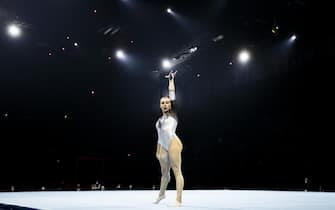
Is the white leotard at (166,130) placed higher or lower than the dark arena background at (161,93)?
lower

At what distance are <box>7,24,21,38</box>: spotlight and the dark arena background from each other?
1.4 inches

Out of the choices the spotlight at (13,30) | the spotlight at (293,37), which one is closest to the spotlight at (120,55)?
the spotlight at (13,30)

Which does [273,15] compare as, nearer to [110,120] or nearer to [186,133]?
[186,133]

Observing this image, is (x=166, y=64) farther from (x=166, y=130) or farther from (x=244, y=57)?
(x=166, y=130)

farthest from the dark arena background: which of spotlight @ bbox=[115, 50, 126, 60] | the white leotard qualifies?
the white leotard

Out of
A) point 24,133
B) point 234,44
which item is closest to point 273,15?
point 234,44

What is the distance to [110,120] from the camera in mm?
11703

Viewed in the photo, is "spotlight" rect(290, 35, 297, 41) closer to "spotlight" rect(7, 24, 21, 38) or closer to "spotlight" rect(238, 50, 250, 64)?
"spotlight" rect(238, 50, 250, 64)

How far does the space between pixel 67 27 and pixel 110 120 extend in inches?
107

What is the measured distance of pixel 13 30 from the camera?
32.0 ft

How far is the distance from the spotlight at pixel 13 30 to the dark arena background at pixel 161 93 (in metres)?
0.03

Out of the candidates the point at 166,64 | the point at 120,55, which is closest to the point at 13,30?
the point at 120,55

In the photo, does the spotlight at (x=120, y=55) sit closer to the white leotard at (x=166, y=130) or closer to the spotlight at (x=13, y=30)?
the spotlight at (x=13, y=30)

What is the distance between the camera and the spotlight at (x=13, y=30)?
9.68 m
